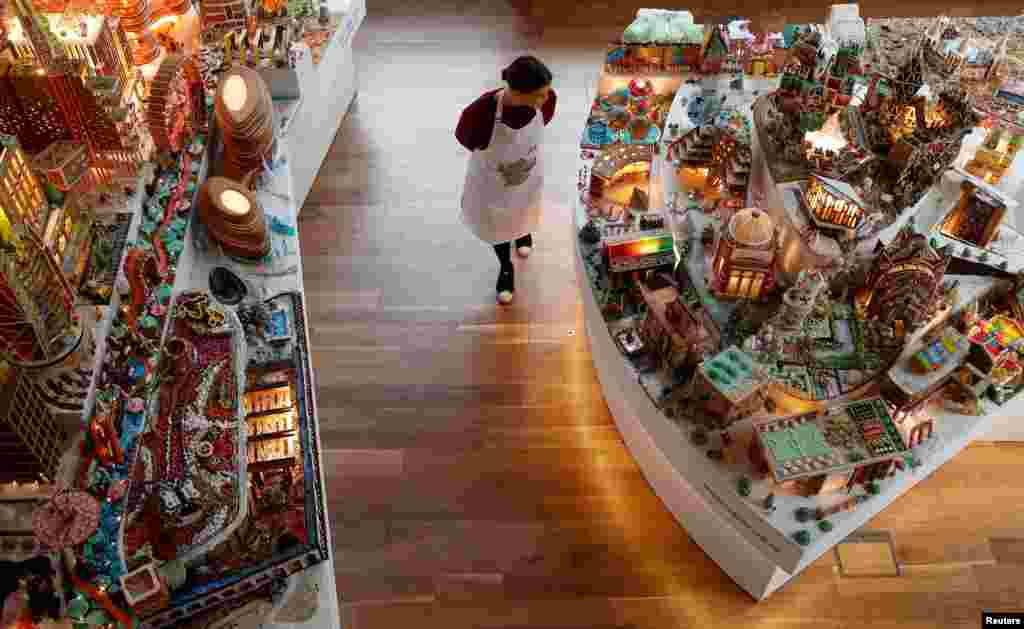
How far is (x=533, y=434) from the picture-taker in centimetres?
579

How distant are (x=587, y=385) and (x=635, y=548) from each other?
1.26m

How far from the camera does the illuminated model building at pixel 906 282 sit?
4488mm

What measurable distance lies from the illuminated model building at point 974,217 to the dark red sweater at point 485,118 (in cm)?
260

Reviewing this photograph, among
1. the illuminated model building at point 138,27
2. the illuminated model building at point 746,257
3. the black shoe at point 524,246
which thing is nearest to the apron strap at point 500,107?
the illuminated model building at point 746,257

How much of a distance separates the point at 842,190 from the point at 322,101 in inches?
171

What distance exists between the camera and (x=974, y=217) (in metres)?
5.28

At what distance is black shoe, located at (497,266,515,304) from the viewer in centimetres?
650

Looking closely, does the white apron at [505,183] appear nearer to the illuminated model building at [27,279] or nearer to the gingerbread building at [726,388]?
the gingerbread building at [726,388]

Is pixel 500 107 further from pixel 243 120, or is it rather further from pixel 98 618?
pixel 98 618

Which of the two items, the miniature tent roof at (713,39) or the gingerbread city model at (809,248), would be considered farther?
the miniature tent roof at (713,39)

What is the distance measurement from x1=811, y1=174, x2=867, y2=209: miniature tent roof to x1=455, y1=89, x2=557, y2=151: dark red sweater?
169cm

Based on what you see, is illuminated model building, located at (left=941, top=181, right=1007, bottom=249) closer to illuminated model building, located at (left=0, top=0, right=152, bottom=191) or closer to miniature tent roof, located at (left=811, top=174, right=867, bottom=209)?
miniature tent roof, located at (left=811, top=174, right=867, bottom=209)

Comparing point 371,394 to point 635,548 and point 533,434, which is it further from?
point 635,548

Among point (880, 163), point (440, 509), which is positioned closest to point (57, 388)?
point (440, 509)
